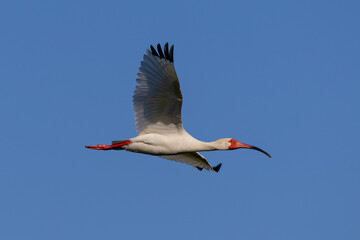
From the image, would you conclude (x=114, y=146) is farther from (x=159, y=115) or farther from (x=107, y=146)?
(x=159, y=115)

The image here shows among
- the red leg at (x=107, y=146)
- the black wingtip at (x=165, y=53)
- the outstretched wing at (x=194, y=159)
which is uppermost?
the black wingtip at (x=165, y=53)

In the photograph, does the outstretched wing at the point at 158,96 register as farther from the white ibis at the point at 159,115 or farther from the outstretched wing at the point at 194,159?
the outstretched wing at the point at 194,159

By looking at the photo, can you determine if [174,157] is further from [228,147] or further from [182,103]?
[182,103]

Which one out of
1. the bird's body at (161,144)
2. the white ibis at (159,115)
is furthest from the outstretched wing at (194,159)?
the bird's body at (161,144)

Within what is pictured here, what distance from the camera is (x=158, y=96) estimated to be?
1950cm

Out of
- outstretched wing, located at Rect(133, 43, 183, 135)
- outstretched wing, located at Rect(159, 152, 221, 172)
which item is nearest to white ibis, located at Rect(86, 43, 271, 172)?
outstretched wing, located at Rect(133, 43, 183, 135)

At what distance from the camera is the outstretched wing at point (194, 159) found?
75.0 ft

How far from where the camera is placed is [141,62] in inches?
758

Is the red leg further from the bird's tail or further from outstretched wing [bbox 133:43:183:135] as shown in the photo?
outstretched wing [bbox 133:43:183:135]

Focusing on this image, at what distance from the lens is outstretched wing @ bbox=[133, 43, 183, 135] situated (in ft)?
62.1

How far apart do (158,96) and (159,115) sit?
822 millimetres

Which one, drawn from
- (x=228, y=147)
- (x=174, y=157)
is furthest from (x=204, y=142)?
(x=174, y=157)

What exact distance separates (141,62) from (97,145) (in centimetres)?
317

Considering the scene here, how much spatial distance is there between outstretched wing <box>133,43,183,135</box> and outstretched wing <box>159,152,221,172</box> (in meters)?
2.60
